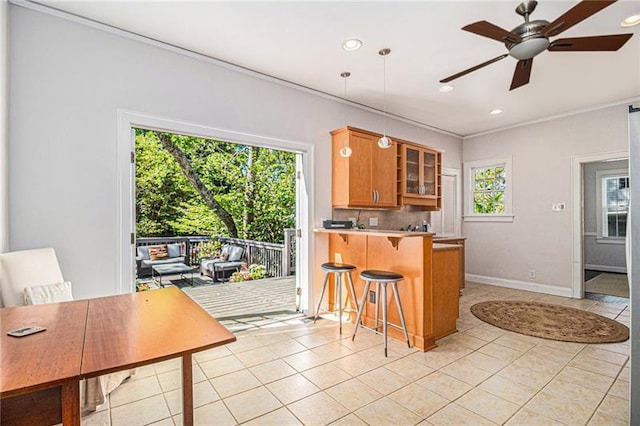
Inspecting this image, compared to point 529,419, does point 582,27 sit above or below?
above

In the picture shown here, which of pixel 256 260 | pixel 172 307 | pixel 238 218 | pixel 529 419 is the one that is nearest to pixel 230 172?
pixel 238 218

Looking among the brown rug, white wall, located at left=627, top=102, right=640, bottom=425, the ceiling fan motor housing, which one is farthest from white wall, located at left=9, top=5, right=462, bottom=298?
the brown rug

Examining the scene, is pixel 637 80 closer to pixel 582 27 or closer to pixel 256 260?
pixel 582 27

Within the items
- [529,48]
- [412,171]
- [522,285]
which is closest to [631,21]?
[529,48]

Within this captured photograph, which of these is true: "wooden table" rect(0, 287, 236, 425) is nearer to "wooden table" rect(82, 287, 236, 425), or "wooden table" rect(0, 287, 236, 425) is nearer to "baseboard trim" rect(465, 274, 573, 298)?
"wooden table" rect(82, 287, 236, 425)

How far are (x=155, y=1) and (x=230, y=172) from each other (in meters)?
5.79

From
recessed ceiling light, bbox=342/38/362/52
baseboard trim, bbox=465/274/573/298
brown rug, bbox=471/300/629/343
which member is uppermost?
recessed ceiling light, bbox=342/38/362/52

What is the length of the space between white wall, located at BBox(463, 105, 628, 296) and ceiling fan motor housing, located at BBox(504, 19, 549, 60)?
136 inches

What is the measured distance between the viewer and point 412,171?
4.82 m

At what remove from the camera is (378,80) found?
146 inches

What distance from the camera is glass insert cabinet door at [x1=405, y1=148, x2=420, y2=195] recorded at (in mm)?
4723

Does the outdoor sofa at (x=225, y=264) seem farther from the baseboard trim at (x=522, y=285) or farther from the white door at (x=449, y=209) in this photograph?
the baseboard trim at (x=522, y=285)

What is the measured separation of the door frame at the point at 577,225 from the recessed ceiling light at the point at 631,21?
262cm

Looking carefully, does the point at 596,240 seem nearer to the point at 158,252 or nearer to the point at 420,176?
the point at 420,176
